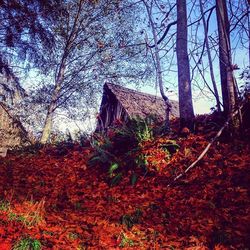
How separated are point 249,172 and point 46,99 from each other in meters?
13.6

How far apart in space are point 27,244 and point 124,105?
40.9 feet

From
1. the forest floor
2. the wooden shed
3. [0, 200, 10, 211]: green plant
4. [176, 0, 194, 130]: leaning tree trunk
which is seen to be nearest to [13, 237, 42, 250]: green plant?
the forest floor

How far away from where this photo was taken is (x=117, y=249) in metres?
3.72

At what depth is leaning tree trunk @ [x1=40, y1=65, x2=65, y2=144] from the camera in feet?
48.9

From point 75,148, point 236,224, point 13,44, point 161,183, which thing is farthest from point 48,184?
point 13,44

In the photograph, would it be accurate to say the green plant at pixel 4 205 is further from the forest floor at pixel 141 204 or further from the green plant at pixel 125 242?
the green plant at pixel 125 242

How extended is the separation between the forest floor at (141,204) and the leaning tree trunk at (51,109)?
6.19 metres

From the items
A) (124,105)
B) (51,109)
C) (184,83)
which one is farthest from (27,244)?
(124,105)

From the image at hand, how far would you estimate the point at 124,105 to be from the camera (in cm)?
1568

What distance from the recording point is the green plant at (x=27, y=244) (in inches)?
138

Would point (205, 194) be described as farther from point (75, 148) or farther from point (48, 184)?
point (75, 148)

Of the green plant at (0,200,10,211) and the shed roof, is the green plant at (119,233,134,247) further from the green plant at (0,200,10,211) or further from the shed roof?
the shed roof

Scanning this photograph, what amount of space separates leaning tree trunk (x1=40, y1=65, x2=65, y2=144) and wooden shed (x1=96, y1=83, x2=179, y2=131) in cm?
256

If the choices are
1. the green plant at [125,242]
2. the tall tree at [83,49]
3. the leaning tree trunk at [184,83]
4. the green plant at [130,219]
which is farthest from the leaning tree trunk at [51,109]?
the green plant at [125,242]
